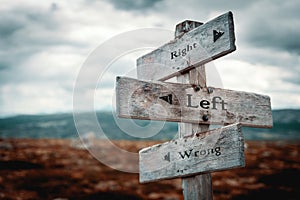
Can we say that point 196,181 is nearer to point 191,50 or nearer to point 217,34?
point 191,50

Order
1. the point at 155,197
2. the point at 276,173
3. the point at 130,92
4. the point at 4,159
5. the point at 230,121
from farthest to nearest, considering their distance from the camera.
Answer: the point at 4,159 < the point at 276,173 < the point at 155,197 < the point at 230,121 < the point at 130,92

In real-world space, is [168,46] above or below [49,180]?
above

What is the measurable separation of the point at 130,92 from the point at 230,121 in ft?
3.62

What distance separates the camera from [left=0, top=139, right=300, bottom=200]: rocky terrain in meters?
21.0

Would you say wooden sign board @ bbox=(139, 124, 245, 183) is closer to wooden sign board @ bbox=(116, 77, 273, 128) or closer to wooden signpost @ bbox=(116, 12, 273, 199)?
wooden signpost @ bbox=(116, 12, 273, 199)

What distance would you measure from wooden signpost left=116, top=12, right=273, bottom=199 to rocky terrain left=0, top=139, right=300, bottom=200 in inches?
659

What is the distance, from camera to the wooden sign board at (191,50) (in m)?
3.36

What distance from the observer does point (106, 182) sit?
24922 millimetres

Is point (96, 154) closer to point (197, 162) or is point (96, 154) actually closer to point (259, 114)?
point (197, 162)

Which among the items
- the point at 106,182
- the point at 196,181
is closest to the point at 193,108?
the point at 196,181

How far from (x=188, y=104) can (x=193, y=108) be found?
0.21 ft

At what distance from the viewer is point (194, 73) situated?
3.81 metres

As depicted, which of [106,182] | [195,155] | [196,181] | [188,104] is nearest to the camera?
[195,155]

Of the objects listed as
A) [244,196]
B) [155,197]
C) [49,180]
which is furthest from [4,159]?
[244,196]
